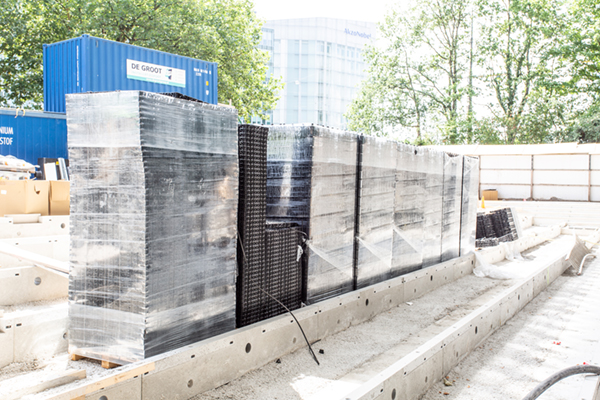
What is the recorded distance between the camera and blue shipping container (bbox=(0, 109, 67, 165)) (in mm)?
10992

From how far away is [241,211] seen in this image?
4.34 metres

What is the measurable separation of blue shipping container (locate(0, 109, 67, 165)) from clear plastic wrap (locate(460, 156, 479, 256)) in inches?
356

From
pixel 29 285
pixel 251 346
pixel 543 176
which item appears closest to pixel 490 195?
pixel 543 176

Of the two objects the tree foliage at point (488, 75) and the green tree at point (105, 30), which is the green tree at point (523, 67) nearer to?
the tree foliage at point (488, 75)

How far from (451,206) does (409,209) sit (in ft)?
6.04

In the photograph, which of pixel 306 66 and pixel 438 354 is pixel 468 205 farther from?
pixel 306 66

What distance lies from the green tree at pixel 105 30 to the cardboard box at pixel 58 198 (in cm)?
1347

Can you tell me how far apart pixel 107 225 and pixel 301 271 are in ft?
7.04

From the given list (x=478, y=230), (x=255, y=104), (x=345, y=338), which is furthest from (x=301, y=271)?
(x=255, y=104)

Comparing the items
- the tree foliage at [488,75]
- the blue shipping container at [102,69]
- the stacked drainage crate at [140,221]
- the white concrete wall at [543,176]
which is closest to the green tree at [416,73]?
the tree foliage at [488,75]

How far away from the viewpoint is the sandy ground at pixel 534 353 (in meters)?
4.18

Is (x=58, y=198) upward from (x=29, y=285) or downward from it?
upward

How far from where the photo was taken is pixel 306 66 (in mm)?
85250

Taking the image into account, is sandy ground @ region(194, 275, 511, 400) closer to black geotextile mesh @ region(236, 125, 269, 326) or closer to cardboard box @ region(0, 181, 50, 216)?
black geotextile mesh @ region(236, 125, 269, 326)
